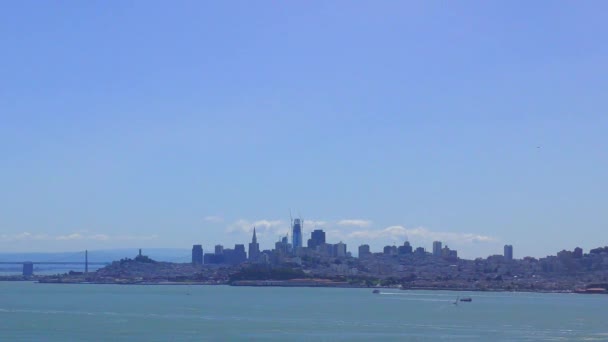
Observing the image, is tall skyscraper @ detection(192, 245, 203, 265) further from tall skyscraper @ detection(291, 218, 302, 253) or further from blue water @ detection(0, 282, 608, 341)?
blue water @ detection(0, 282, 608, 341)

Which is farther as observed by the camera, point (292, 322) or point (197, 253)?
point (197, 253)

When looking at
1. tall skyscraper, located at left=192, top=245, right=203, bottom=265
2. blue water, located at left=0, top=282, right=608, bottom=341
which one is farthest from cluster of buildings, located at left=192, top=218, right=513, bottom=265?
blue water, located at left=0, top=282, right=608, bottom=341

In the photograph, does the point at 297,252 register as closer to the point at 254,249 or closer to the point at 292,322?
the point at 254,249

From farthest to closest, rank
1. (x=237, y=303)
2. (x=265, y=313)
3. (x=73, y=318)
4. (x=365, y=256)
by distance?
(x=365, y=256) → (x=237, y=303) → (x=265, y=313) → (x=73, y=318)

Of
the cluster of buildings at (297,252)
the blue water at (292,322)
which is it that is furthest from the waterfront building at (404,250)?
the blue water at (292,322)

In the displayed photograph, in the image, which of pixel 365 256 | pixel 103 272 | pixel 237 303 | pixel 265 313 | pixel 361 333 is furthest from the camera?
pixel 365 256

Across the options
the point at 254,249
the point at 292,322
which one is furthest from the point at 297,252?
the point at 292,322

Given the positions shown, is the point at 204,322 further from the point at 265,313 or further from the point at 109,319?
the point at 265,313

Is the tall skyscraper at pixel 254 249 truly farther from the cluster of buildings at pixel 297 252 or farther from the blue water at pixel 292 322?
the blue water at pixel 292 322

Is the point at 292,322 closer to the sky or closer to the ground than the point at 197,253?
closer to the ground

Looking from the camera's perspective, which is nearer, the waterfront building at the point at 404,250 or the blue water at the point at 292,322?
the blue water at the point at 292,322

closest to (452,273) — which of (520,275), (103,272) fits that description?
(520,275)
